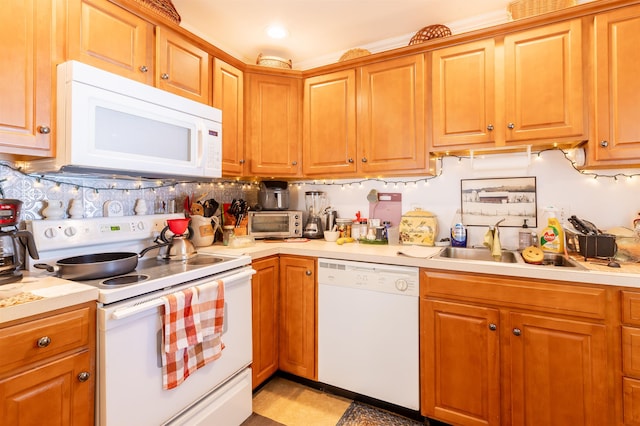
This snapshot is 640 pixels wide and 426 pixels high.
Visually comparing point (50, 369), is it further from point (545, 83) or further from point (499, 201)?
point (545, 83)

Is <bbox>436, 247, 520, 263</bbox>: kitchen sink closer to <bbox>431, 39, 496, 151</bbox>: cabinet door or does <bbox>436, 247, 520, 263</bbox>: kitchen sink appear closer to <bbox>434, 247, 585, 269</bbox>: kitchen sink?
<bbox>434, 247, 585, 269</bbox>: kitchen sink

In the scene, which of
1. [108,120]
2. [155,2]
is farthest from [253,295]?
[155,2]

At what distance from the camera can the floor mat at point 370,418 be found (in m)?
1.79

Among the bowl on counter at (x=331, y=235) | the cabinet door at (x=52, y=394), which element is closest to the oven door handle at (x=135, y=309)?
the cabinet door at (x=52, y=394)

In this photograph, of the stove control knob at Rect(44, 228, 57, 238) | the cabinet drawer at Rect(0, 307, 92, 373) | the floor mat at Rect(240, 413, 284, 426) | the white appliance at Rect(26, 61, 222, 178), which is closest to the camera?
the cabinet drawer at Rect(0, 307, 92, 373)

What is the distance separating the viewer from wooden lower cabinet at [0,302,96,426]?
950mm

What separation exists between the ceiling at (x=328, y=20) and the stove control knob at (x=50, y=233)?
5.16 ft

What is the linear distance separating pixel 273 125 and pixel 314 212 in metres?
0.79

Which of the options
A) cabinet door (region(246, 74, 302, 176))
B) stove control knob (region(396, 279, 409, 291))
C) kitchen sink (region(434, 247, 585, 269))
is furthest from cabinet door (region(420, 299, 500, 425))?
cabinet door (region(246, 74, 302, 176))

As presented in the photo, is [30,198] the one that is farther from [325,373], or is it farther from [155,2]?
[325,373]

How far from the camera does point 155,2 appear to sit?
5.68 feet

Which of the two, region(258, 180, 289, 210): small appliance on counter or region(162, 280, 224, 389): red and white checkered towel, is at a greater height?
region(258, 180, 289, 210): small appliance on counter

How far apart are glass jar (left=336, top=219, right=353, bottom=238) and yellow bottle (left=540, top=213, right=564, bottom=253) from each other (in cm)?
128

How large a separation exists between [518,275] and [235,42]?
2577 millimetres
